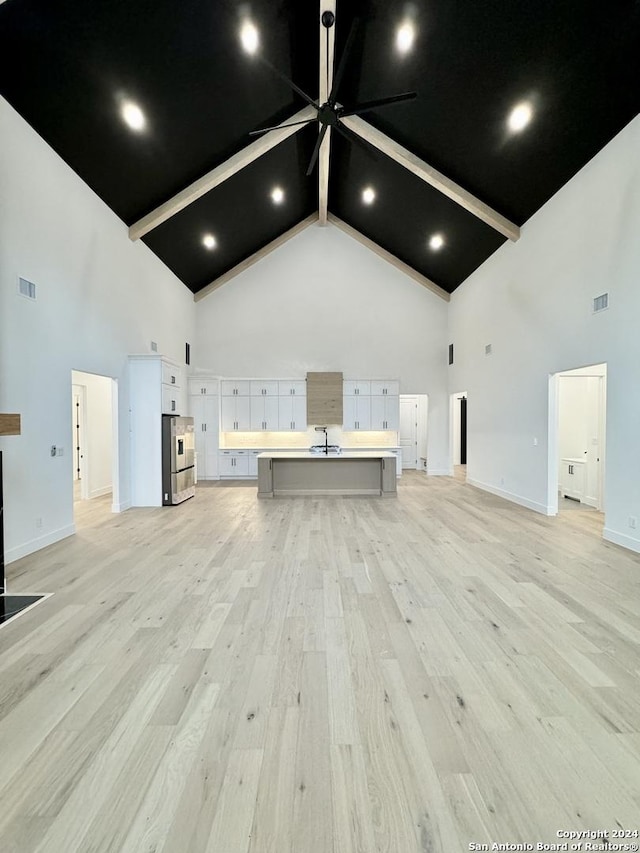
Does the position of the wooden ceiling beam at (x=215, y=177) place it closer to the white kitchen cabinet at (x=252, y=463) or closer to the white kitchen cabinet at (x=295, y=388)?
the white kitchen cabinet at (x=295, y=388)

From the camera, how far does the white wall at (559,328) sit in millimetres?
4168

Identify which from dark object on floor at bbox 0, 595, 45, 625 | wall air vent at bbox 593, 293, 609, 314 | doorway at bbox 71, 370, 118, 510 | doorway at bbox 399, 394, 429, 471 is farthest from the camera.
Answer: doorway at bbox 399, 394, 429, 471

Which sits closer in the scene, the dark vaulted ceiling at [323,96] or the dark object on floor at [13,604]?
the dark object on floor at [13,604]

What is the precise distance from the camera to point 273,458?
695cm

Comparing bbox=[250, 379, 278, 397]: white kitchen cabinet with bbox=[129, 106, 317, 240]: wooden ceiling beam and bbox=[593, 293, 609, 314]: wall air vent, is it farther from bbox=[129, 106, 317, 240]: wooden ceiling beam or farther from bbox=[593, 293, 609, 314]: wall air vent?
bbox=[593, 293, 609, 314]: wall air vent

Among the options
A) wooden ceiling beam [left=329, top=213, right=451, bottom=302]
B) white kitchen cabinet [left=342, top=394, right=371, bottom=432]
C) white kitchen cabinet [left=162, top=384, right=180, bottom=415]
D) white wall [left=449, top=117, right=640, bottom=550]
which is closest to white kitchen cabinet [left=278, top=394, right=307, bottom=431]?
white kitchen cabinet [left=342, top=394, right=371, bottom=432]

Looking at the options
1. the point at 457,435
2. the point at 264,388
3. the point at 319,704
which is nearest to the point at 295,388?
the point at 264,388

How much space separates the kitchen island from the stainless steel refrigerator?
1.32 metres

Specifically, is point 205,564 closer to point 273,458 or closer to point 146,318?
point 273,458

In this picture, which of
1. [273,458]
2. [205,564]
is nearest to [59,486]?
[205,564]

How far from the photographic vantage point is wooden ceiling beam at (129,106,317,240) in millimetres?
6086

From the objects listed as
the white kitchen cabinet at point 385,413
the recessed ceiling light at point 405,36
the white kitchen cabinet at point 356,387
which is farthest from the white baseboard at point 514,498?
the recessed ceiling light at point 405,36

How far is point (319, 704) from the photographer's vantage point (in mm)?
1883

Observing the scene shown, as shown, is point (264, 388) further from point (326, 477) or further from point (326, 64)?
point (326, 64)
